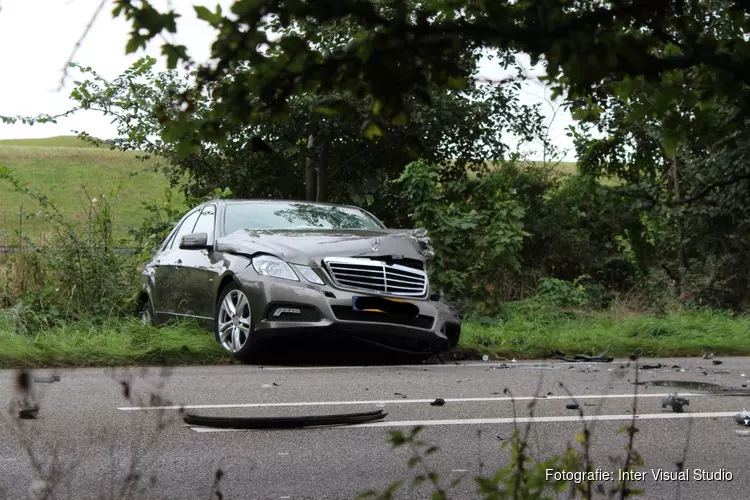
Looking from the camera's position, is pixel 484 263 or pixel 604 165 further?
pixel 604 165

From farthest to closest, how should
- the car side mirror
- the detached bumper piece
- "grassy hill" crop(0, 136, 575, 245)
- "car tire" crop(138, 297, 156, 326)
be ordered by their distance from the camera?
"grassy hill" crop(0, 136, 575, 245) < "car tire" crop(138, 297, 156, 326) < the car side mirror < the detached bumper piece

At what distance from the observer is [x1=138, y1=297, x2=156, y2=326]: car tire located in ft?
41.3

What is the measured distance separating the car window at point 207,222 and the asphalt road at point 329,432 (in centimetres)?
176

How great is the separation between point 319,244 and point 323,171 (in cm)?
1005

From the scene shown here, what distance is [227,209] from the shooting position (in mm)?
11633

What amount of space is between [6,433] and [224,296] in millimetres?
4509

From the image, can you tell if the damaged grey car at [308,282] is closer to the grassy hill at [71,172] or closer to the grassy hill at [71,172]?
the grassy hill at [71,172]

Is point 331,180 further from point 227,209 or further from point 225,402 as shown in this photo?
point 225,402

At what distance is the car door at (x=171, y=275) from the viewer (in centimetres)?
1187

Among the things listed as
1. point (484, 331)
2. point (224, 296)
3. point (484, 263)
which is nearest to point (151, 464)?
point (224, 296)

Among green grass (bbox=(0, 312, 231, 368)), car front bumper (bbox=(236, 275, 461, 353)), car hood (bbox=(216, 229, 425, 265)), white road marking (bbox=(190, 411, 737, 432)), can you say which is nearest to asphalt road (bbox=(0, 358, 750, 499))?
white road marking (bbox=(190, 411, 737, 432))

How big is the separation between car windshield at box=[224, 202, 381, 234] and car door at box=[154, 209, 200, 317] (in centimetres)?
77

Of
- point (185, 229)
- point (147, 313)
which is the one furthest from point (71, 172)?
point (185, 229)

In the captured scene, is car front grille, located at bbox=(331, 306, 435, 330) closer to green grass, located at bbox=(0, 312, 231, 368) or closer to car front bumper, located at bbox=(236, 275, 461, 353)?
car front bumper, located at bbox=(236, 275, 461, 353)
